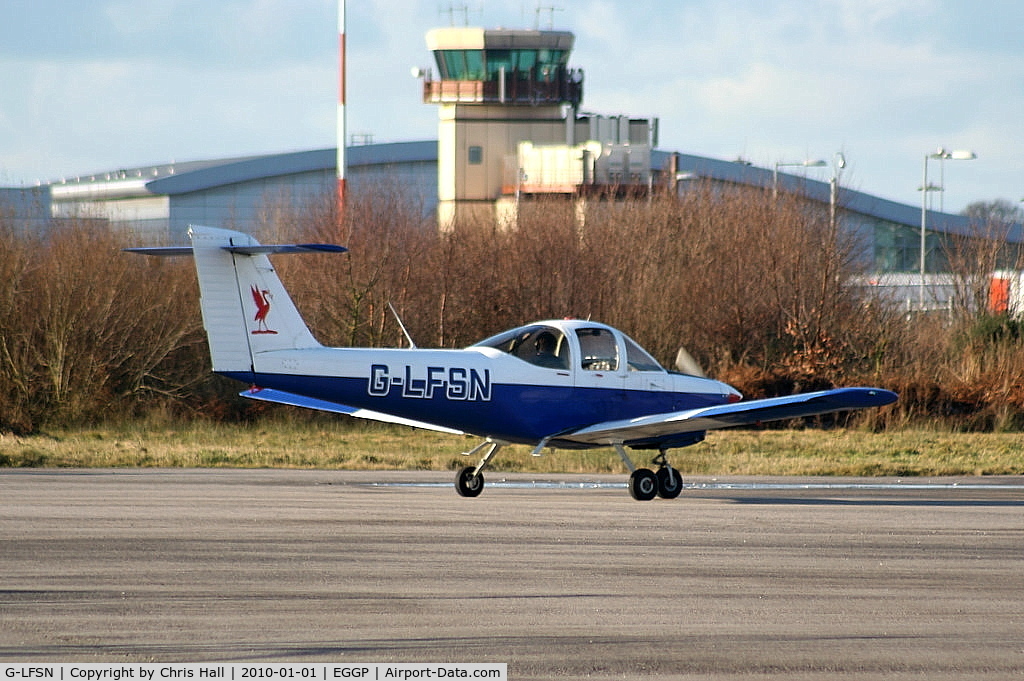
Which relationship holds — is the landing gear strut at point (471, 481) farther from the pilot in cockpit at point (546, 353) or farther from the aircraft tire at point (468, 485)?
the pilot in cockpit at point (546, 353)

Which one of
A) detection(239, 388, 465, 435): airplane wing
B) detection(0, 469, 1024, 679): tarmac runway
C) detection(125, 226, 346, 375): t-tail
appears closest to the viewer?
detection(0, 469, 1024, 679): tarmac runway

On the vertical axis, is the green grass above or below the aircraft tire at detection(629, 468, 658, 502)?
below

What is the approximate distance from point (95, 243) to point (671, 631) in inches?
947

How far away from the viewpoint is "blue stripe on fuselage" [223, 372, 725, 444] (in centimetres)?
1433

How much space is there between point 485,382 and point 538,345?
90 cm

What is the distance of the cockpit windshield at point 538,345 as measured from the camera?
51.0 feet

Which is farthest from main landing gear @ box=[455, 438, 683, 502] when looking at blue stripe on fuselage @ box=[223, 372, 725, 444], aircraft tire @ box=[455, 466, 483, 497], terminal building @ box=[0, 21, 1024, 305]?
terminal building @ box=[0, 21, 1024, 305]

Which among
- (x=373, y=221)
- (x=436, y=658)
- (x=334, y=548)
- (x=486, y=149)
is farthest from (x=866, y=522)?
(x=486, y=149)

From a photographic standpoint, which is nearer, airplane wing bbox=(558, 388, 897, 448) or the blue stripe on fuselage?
airplane wing bbox=(558, 388, 897, 448)

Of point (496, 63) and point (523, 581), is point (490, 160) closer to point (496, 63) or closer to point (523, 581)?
point (496, 63)

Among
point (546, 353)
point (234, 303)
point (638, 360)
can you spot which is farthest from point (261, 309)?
point (638, 360)

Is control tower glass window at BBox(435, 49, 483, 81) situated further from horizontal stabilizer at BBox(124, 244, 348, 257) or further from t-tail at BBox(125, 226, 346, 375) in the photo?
t-tail at BBox(125, 226, 346, 375)

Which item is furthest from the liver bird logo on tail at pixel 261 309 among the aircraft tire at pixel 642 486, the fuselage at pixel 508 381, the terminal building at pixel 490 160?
the terminal building at pixel 490 160

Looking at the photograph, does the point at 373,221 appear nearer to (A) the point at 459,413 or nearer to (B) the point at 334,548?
(A) the point at 459,413
